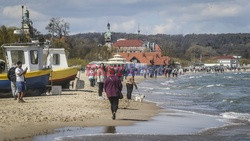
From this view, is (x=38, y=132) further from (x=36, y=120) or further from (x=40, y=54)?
(x=40, y=54)

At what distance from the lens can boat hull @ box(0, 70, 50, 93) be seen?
21219 millimetres

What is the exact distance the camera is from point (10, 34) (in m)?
60.2

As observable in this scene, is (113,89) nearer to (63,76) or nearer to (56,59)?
(63,76)

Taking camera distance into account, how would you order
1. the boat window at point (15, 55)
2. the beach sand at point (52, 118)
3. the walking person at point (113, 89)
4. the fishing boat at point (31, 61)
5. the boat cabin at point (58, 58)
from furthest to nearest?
the boat cabin at point (58, 58), the boat window at point (15, 55), the fishing boat at point (31, 61), the walking person at point (113, 89), the beach sand at point (52, 118)

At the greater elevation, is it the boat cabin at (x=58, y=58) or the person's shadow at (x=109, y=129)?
the boat cabin at (x=58, y=58)

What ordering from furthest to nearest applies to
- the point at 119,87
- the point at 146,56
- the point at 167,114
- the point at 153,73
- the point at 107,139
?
1. the point at 146,56
2. the point at 153,73
3. the point at 167,114
4. the point at 119,87
5. the point at 107,139

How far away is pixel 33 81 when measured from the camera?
22641 millimetres

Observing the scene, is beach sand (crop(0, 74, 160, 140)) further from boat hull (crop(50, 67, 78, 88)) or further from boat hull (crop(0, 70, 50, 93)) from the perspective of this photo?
boat hull (crop(50, 67, 78, 88))

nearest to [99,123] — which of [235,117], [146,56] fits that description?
[235,117]

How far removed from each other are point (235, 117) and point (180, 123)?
4077 millimetres

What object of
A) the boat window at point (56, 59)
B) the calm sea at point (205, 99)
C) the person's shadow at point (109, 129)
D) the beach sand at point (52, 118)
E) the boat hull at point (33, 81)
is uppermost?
the boat window at point (56, 59)

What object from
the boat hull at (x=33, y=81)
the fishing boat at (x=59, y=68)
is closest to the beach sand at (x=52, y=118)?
the boat hull at (x=33, y=81)

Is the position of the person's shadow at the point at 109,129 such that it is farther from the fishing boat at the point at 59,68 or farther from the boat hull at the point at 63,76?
the boat hull at the point at 63,76

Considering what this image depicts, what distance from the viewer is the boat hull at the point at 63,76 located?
26634 mm
